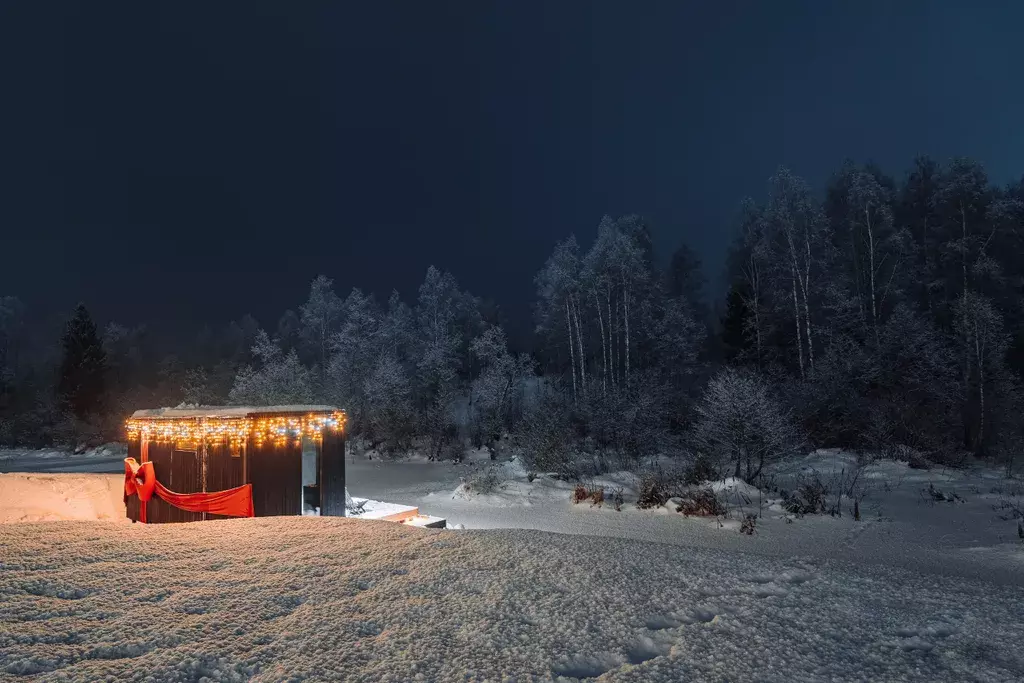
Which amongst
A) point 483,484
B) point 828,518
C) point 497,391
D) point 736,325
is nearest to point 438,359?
point 497,391

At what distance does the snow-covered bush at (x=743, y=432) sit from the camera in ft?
45.6

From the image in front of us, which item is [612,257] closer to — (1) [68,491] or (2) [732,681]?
(1) [68,491]

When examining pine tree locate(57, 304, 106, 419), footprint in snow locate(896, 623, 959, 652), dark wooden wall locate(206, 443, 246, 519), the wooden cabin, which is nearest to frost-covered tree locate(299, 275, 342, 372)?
pine tree locate(57, 304, 106, 419)

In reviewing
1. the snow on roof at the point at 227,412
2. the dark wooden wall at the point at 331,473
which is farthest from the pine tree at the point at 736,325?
the snow on roof at the point at 227,412

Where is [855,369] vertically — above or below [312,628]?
above

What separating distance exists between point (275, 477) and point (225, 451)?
0.82 m

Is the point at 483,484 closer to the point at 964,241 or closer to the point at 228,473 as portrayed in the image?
the point at 228,473

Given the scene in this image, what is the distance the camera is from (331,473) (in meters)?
9.92

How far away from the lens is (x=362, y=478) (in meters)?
20.0

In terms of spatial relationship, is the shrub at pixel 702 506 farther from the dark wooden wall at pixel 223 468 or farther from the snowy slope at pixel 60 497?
the snowy slope at pixel 60 497

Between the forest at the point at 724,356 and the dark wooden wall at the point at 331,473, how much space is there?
800 cm

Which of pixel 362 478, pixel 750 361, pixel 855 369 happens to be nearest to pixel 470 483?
pixel 362 478

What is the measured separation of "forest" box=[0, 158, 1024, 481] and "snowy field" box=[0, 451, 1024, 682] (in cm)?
881

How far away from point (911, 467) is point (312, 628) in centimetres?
1782
